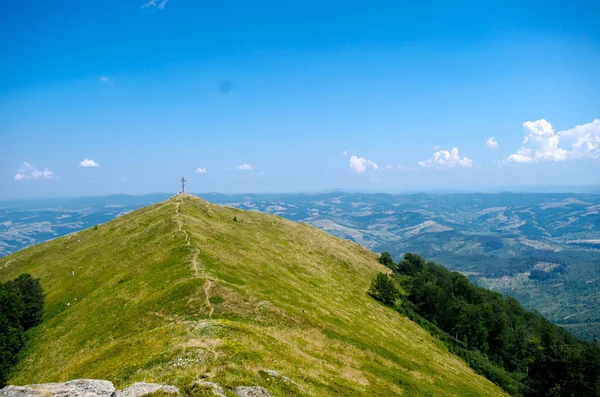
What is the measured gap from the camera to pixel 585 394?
60.5m

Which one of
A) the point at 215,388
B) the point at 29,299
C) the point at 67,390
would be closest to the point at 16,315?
the point at 29,299

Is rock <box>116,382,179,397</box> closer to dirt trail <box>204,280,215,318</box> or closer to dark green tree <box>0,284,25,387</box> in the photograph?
dirt trail <box>204,280,215,318</box>

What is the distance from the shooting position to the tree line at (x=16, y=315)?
42.6 metres

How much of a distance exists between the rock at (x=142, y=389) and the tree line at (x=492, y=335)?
79.4m

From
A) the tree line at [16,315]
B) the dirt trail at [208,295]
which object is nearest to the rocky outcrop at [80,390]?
the dirt trail at [208,295]

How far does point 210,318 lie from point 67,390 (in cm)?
2140

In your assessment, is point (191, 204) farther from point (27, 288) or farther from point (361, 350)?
point (361, 350)

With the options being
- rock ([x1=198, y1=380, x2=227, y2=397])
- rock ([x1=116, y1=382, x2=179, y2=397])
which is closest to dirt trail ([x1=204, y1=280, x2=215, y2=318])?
rock ([x1=198, y1=380, x2=227, y2=397])

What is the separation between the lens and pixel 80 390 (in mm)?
16375

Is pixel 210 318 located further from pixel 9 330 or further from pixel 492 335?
pixel 492 335

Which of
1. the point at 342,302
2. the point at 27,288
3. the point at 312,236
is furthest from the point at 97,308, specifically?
the point at 312,236

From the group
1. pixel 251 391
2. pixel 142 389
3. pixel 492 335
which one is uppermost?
pixel 142 389

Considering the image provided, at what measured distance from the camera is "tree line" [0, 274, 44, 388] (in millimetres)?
42559

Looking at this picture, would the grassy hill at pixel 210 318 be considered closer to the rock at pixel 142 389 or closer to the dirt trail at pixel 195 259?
the dirt trail at pixel 195 259
